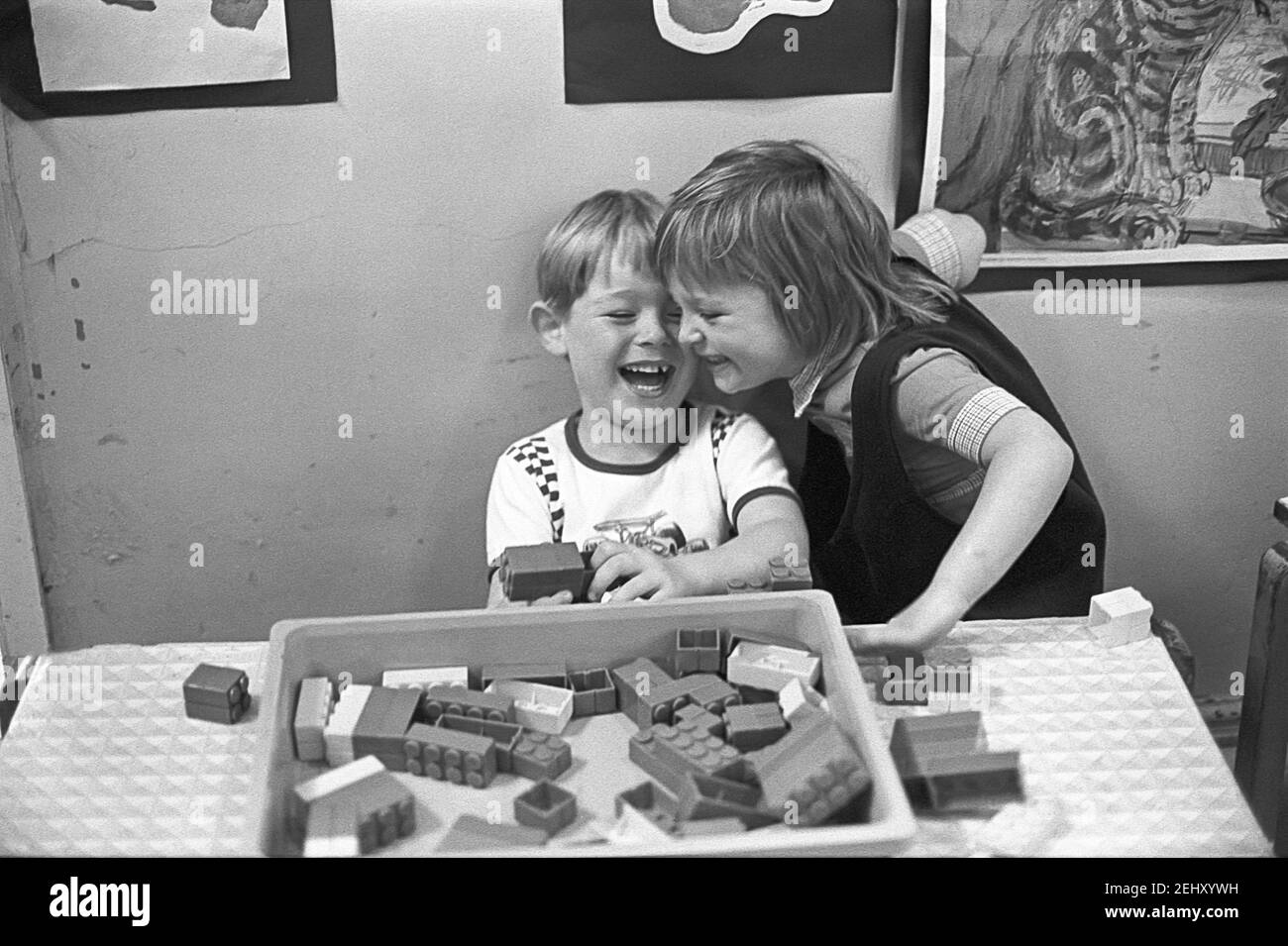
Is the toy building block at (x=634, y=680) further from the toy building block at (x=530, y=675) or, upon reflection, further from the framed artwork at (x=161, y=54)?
the framed artwork at (x=161, y=54)

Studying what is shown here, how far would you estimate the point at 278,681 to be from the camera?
2.64ft

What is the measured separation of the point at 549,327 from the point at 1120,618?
0.42 m

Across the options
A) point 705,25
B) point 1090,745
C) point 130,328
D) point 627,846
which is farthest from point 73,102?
point 1090,745

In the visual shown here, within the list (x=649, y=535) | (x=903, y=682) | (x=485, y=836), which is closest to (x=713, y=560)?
(x=649, y=535)

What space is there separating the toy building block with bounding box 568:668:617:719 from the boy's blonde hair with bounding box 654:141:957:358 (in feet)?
0.85

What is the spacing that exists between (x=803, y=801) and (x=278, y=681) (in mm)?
318

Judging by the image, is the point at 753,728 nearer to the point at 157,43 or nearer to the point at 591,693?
the point at 591,693

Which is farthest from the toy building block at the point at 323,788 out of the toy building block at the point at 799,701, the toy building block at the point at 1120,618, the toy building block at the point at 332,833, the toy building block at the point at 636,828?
the toy building block at the point at 1120,618

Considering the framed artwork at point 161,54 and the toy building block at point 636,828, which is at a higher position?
the framed artwork at point 161,54

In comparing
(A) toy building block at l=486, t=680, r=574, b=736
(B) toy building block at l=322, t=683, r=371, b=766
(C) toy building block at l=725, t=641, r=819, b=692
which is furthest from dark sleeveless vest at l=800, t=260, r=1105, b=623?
(B) toy building block at l=322, t=683, r=371, b=766

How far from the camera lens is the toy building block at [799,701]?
0.80 m

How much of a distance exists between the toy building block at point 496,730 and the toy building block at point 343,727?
0.05 meters

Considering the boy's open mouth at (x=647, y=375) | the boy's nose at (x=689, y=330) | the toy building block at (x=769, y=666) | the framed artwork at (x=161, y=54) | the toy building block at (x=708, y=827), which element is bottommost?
the toy building block at (x=708, y=827)

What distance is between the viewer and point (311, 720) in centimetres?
79
